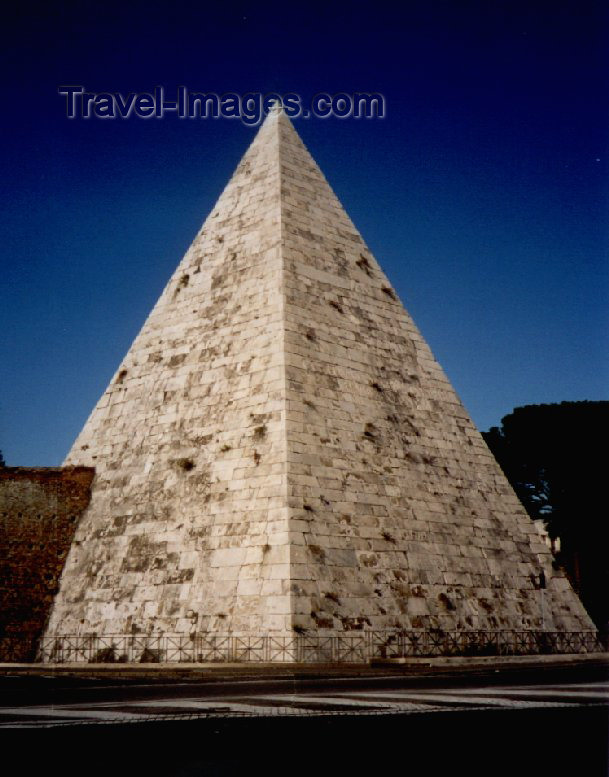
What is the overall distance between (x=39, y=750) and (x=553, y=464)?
89.7ft

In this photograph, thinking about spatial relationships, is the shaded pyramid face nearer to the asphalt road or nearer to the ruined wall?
the ruined wall

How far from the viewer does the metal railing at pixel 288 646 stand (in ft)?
37.7

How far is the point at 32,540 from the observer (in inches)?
603

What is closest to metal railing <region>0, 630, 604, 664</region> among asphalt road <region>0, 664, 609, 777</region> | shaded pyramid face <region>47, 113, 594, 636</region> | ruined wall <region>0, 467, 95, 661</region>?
shaded pyramid face <region>47, 113, 594, 636</region>

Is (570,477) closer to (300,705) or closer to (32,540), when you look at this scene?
(32,540)

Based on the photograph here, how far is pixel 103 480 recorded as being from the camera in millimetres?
15508

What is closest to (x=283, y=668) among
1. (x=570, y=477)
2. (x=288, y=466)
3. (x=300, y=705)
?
(x=288, y=466)

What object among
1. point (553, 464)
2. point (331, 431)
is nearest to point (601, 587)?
point (553, 464)

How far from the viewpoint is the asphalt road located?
3.64 metres

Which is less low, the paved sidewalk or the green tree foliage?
the green tree foliage

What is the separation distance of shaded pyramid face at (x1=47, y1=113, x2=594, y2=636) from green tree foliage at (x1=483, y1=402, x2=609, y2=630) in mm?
12808

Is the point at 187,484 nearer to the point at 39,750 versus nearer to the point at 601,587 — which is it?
the point at 39,750

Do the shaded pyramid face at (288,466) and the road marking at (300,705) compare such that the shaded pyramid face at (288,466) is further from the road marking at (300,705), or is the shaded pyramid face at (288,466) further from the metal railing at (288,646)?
the road marking at (300,705)

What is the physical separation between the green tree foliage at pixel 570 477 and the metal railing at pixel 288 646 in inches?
534
